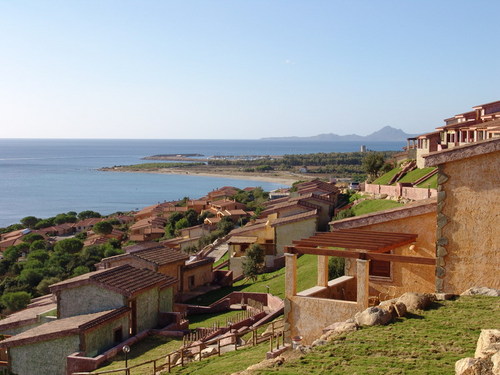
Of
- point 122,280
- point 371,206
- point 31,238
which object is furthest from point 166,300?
point 31,238

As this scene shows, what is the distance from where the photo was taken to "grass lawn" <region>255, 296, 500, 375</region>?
8367mm

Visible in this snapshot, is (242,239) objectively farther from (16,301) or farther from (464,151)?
(464,151)

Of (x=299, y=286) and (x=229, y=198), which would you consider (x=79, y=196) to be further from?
(x=299, y=286)

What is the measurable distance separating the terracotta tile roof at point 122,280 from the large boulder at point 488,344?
13918 millimetres

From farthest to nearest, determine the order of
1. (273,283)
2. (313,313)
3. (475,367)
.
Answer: (273,283) → (313,313) → (475,367)

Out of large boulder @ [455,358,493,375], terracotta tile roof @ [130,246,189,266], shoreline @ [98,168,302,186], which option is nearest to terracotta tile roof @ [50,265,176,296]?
terracotta tile roof @ [130,246,189,266]

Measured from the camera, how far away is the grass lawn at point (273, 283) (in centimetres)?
2356

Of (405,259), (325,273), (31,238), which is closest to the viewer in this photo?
(405,259)

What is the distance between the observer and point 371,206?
34781 millimetres

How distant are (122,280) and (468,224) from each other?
42.0 feet

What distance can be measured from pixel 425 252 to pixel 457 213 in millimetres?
1856

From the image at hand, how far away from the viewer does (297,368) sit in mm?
8984

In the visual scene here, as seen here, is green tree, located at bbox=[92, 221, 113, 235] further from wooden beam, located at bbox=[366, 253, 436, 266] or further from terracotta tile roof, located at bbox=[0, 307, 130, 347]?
wooden beam, located at bbox=[366, 253, 436, 266]

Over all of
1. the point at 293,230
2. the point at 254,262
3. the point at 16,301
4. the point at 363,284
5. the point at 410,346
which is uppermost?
the point at 363,284
